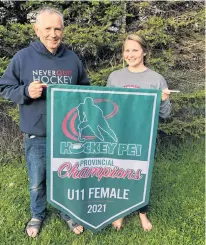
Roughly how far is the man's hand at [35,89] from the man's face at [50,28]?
37 centimetres

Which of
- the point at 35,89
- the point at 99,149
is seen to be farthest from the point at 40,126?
the point at 99,149

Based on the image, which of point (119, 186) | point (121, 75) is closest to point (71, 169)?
point (119, 186)

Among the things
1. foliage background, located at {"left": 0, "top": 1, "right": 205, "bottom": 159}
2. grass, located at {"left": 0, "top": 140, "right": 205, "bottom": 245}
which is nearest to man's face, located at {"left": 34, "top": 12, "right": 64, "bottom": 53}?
foliage background, located at {"left": 0, "top": 1, "right": 205, "bottom": 159}

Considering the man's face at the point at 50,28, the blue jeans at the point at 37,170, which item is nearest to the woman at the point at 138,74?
the man's face at the point at 50,28

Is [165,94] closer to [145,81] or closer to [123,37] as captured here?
[145,81]

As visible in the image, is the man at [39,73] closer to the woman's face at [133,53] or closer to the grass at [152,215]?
the woman's face at [133,53]

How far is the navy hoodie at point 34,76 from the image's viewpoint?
2.62 meters

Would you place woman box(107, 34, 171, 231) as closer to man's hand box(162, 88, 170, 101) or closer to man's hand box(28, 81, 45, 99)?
man's hand box(162, 88, 170, 101)

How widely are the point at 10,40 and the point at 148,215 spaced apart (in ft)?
8.90

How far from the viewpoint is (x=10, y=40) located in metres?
4.11

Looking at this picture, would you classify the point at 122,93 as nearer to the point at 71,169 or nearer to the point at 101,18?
the point at 71,169

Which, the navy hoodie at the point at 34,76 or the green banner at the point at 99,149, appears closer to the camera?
the green banner at the point at 99,149

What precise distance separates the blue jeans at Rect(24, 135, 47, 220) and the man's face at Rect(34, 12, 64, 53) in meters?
0.82

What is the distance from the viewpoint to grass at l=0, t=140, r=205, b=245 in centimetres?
307
